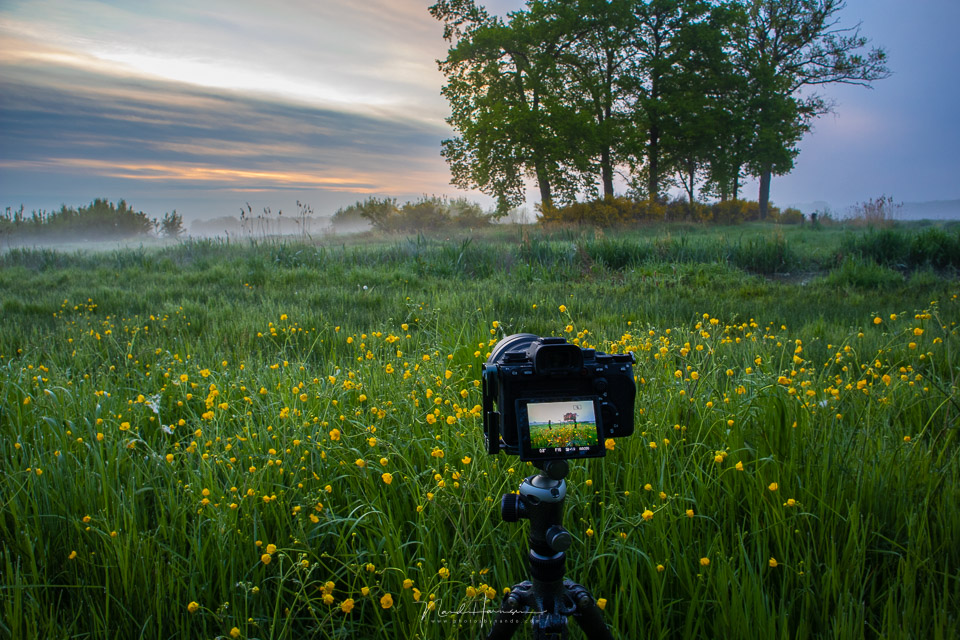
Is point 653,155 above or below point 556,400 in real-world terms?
above

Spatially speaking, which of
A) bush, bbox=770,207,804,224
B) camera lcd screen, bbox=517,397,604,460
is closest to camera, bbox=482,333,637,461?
camera lcd screen, bbox=517,397,604,460

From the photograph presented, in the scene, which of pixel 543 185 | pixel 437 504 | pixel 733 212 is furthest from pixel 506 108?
pixel 437 504

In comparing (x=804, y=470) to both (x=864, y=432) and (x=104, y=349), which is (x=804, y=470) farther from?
(x=104, y=349)

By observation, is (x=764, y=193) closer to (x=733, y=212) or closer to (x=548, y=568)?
(x=733, y=212)

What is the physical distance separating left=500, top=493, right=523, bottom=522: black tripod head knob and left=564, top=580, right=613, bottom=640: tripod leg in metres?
0.22

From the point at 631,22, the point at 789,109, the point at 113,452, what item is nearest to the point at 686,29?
the point at 631,22

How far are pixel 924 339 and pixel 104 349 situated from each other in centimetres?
708

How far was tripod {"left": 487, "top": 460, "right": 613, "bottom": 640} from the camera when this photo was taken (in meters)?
1.27

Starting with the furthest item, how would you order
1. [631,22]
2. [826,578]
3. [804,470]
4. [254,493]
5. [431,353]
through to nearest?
[631,22] → [431,353] → [804,470] → [254,493] → [826,578]

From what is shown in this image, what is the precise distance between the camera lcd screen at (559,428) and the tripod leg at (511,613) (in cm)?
40

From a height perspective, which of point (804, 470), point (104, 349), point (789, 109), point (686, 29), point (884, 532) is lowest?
point (884, 532)

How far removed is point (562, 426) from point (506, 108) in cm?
2629

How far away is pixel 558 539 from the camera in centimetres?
123

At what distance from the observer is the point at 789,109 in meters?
28.0
